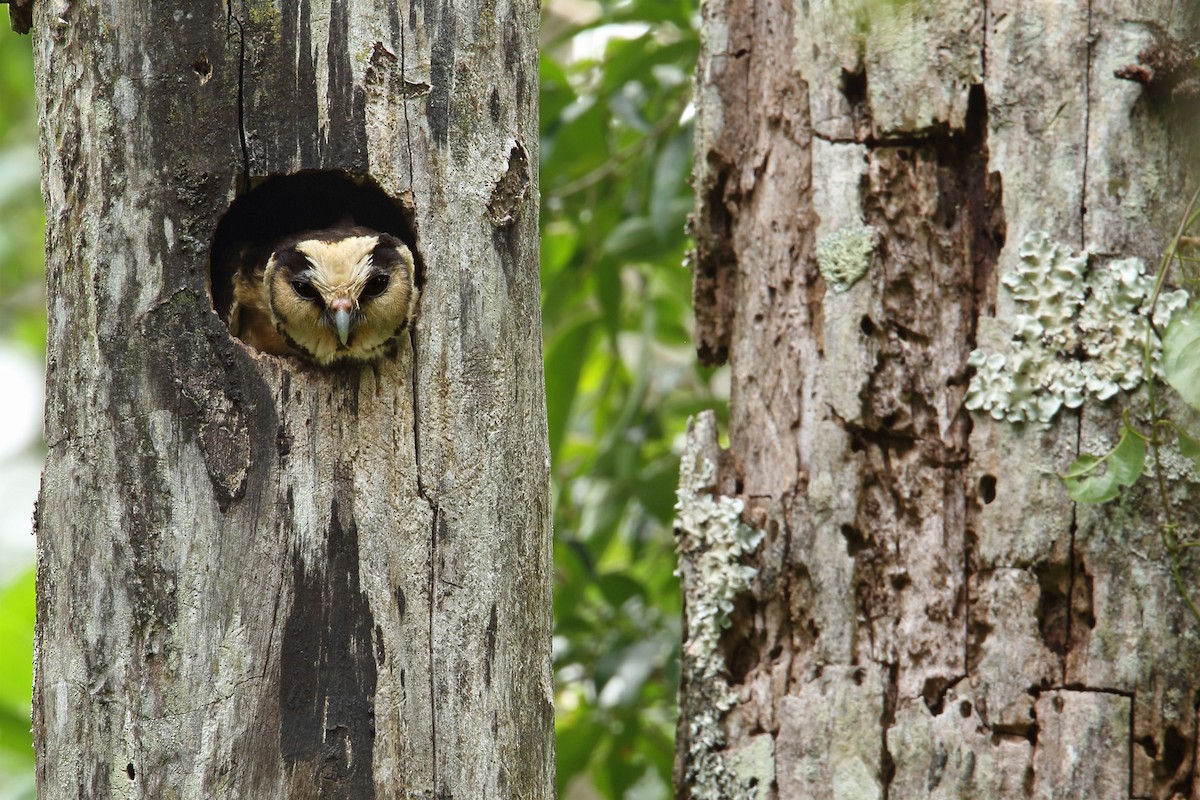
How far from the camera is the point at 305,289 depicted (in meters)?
2.59

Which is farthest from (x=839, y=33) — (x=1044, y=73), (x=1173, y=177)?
(x=1173, y=177)

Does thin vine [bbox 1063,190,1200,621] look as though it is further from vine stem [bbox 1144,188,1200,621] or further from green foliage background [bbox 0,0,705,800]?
green foliage background [bbox 0,0,705,800]

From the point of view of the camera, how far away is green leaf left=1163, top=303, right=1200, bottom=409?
2.06 m

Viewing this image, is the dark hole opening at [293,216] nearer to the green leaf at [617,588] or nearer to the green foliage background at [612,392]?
the green foliage background at [612,392]

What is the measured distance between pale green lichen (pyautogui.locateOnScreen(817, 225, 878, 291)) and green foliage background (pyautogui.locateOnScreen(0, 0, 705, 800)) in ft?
3.18

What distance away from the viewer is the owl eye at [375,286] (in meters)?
2.47

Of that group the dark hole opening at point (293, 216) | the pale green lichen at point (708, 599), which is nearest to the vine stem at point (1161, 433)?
the pale green lichen at point (708, 599)

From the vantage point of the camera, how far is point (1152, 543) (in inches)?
89.4

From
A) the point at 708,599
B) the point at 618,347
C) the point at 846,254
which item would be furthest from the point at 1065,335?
the point at 618,347

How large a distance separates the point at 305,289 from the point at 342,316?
24 cm

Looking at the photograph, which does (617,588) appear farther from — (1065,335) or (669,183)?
(1065,335)

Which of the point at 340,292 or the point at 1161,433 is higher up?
the point at 340,292

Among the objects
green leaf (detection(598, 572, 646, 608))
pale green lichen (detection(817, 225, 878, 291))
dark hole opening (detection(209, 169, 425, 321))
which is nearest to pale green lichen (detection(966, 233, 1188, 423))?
pale green lichen (detection(817, 225, 878, 291))

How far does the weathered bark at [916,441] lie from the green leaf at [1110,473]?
0.11 meters
